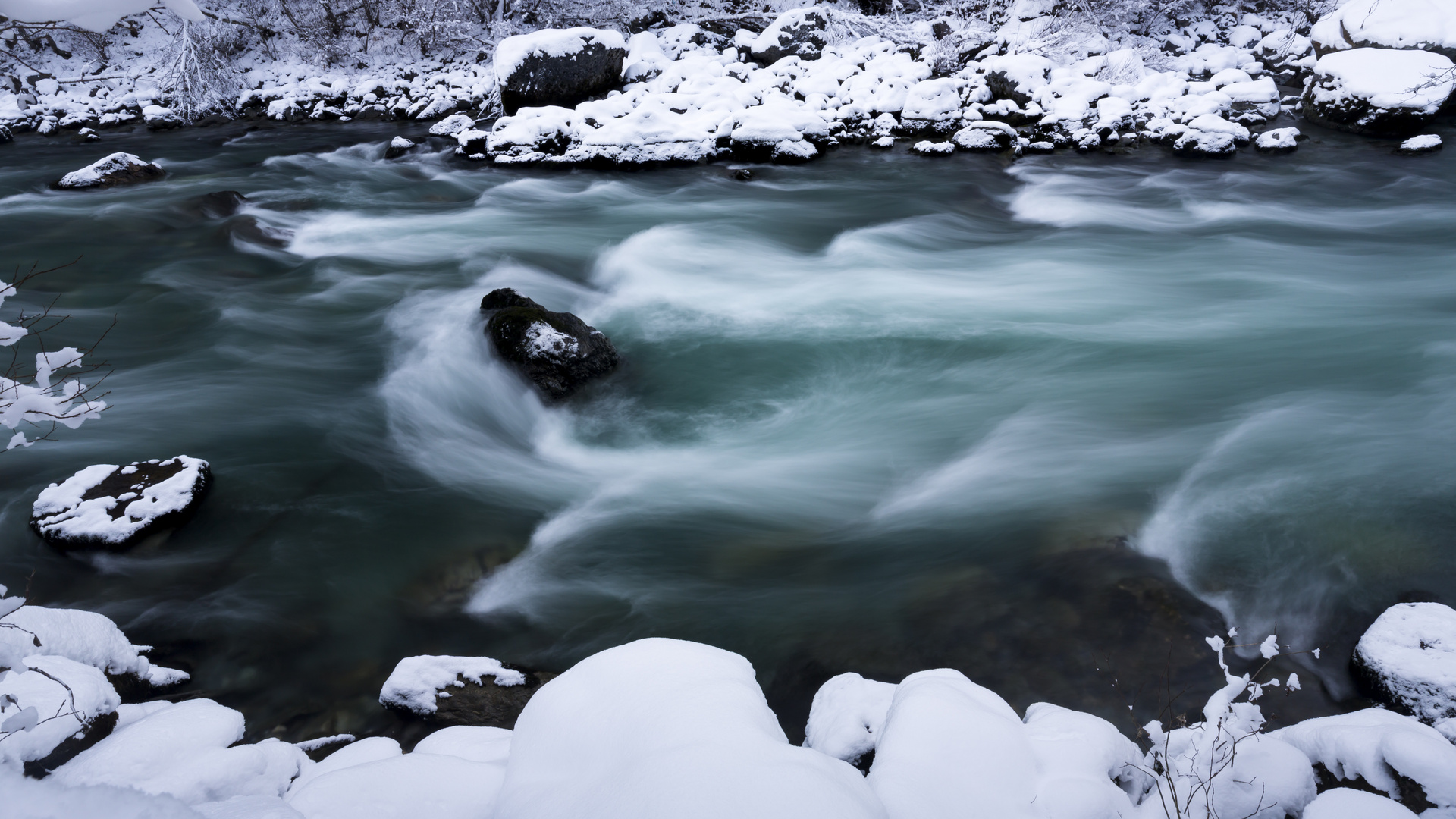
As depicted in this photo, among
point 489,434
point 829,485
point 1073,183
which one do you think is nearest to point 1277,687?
point 829,485

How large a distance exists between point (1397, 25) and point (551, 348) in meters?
12.7

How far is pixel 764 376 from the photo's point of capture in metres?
6.27

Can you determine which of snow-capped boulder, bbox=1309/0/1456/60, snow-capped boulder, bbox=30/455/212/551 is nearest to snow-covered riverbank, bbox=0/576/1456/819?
snow-capped boulder, bbox=30/455/212/551

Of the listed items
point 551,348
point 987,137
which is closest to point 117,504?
point 551,348

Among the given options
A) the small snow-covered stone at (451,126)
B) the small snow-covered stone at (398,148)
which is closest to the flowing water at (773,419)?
the small snow-covered stone at (398,148)

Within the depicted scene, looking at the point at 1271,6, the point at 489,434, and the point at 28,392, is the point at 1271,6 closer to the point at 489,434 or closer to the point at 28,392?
the point at 489,434

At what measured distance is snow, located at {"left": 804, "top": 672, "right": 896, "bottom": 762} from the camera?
256 cm

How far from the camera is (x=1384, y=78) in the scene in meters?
10.4

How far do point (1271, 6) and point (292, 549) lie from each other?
18700mm

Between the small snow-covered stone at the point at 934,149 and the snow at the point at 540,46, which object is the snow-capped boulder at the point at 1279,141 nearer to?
the small snow-covered stone at the point at 934,149

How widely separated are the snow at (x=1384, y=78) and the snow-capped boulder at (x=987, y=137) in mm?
4127

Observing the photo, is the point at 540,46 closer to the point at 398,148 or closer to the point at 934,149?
the point at 398,148

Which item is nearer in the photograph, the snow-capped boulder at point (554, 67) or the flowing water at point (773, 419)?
the flowing water at point (773, 419)

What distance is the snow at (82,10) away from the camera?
1481mm
